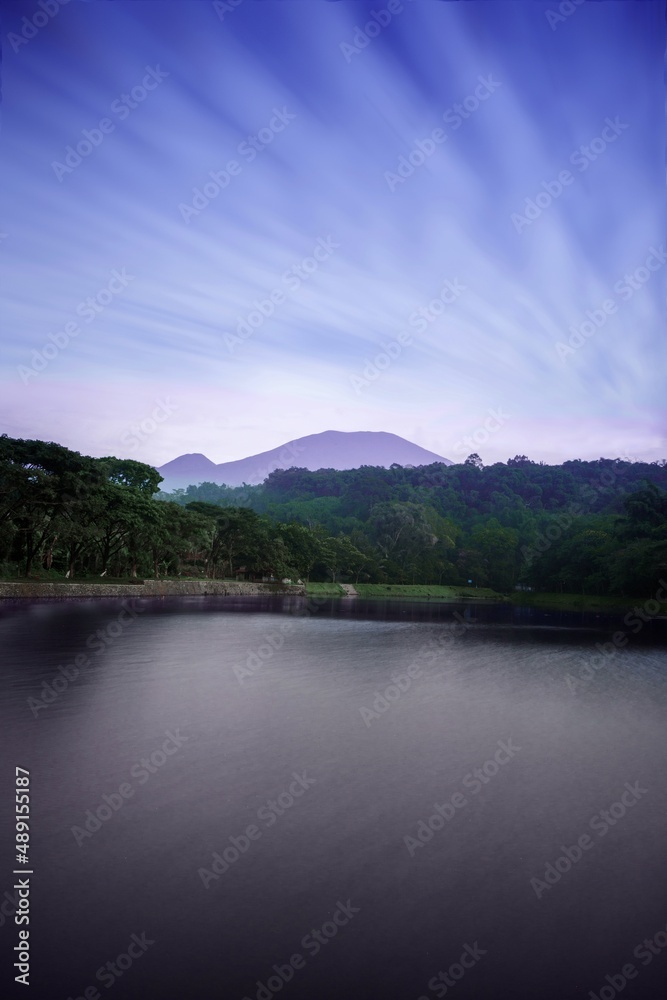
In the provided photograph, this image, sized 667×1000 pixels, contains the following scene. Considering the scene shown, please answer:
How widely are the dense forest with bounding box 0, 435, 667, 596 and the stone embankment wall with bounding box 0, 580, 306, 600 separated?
7.61ft

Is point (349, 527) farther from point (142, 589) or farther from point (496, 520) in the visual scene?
point (142, 589)

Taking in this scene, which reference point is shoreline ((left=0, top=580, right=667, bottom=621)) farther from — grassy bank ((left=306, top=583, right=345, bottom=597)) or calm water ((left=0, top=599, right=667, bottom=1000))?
calm water ((left=0, top=599, right=667, bottom=1000))

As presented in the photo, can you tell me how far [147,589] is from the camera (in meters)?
52.8

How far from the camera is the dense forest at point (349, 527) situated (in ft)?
132

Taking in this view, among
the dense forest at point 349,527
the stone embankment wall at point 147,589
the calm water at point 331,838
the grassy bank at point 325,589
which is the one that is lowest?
the grassy bank at point 325,589

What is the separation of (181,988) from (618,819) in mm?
5076

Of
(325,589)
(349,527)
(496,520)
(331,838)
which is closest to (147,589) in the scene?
(325,589)

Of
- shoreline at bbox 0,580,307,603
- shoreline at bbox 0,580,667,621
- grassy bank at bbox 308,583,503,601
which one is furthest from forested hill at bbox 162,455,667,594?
shoreline at bbox 0,580,307,603

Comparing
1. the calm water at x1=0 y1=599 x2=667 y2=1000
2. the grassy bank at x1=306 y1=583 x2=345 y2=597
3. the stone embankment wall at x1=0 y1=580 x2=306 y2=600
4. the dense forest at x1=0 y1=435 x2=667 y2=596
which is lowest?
the grassy bank at x1=306 y1=583 x2=345 y2=597

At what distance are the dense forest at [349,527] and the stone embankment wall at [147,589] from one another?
2.32 metres

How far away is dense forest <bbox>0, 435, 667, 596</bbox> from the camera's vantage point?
40.3m

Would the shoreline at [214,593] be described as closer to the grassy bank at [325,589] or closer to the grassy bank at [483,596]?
the grassy bank at [483,596]

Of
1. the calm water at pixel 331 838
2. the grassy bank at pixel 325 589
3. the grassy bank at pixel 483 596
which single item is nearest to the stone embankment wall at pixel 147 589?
the grassy bank at pixel 325 589

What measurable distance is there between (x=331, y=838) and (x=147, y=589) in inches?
1906
